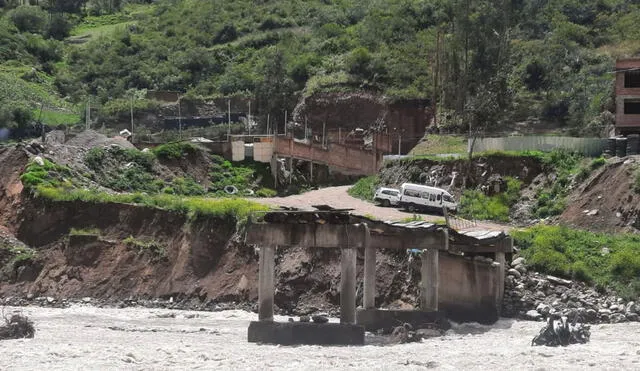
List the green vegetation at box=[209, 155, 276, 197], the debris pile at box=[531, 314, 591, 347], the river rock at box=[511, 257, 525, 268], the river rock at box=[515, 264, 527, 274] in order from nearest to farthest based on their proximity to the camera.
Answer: the debris pile at box=[531, 314, 591, 347] → the river rock at box=[515, 264, 527, 274] → the river rock at box=[511, 257, 525, 268] → the green vegetation at box=[209, 155, 276, 197]

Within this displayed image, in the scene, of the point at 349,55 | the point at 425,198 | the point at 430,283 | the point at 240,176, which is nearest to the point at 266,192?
the point at 240,176

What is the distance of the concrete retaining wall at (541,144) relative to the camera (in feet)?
284

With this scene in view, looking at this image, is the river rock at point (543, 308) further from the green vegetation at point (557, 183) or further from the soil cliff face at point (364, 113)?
the soil cliff face at point (364, 113)

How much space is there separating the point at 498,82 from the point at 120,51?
82.4 meters

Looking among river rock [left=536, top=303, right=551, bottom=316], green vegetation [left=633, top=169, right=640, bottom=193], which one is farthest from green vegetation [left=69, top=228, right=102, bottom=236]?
green vegetation [left=633, top=169, right=640, bottom=193]

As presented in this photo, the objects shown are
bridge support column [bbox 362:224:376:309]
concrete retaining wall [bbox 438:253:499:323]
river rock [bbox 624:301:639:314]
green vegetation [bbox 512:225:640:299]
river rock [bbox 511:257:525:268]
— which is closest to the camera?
bridge support column [bbox 362:224:376:309]

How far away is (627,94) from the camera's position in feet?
313

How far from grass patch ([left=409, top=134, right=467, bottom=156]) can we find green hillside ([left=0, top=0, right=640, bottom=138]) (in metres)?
2.31

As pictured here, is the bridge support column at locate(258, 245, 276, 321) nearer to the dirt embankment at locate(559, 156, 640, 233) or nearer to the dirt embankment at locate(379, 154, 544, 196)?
the dirt embankment at locate(559, 156, 640, 233)

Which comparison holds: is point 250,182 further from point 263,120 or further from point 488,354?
point 488,354

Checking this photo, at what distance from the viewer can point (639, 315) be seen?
60000mm

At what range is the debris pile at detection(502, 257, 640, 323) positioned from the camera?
197ft

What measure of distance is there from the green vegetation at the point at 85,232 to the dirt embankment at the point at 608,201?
99.0 feet

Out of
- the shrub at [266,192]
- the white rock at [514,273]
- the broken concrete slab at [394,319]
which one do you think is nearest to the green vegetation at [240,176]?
the shrub at [266,192]
